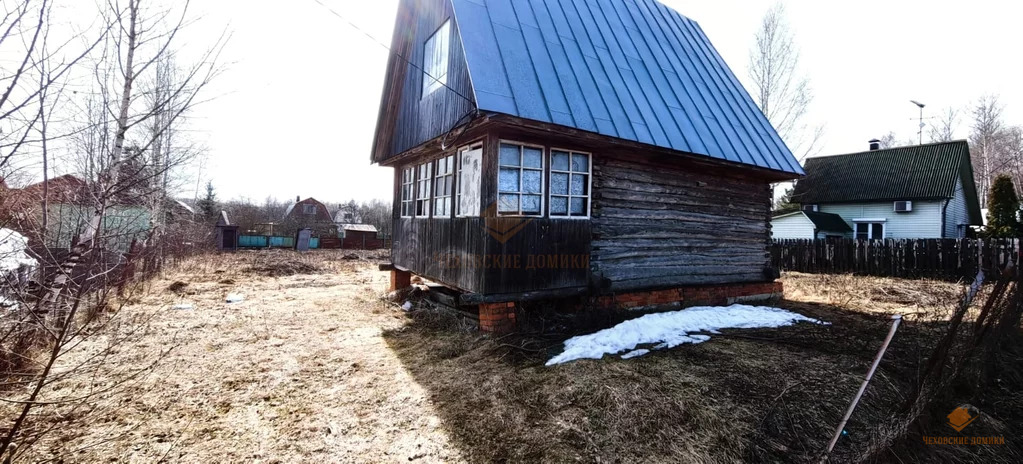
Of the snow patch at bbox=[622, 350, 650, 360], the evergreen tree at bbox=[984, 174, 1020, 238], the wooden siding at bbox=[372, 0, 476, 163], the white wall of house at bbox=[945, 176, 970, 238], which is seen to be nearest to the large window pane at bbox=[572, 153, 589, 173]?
the wooden siding at bbox=[372, 0, 476, 163]

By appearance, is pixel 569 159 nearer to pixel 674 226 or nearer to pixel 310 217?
pixel 674 226

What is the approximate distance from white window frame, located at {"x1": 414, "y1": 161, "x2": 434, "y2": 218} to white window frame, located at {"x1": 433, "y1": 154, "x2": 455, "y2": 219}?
226mm

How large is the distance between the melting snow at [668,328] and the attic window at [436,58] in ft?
16.5

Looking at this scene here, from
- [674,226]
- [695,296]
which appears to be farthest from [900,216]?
[674,226]

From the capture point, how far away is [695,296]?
8.70 metres

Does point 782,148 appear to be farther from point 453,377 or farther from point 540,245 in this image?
point 453,377

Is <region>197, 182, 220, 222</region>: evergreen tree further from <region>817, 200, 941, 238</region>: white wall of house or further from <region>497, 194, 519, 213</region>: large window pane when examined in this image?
<region>817, 200, 941, 238</region>: white wall of house

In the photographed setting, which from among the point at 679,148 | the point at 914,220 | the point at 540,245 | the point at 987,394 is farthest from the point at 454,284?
the point at 914,220

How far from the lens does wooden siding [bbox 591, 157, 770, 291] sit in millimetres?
7480

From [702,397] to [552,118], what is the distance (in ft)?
13.7

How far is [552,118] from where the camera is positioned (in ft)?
20.2

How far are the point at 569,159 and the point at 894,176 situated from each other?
85.2ft

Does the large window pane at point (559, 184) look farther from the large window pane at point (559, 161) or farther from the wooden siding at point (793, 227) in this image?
the wooden siding at point (793, 227)

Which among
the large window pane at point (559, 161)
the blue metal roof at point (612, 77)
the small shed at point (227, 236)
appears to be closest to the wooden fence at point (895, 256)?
the blue metal roof at point (612, 77)
